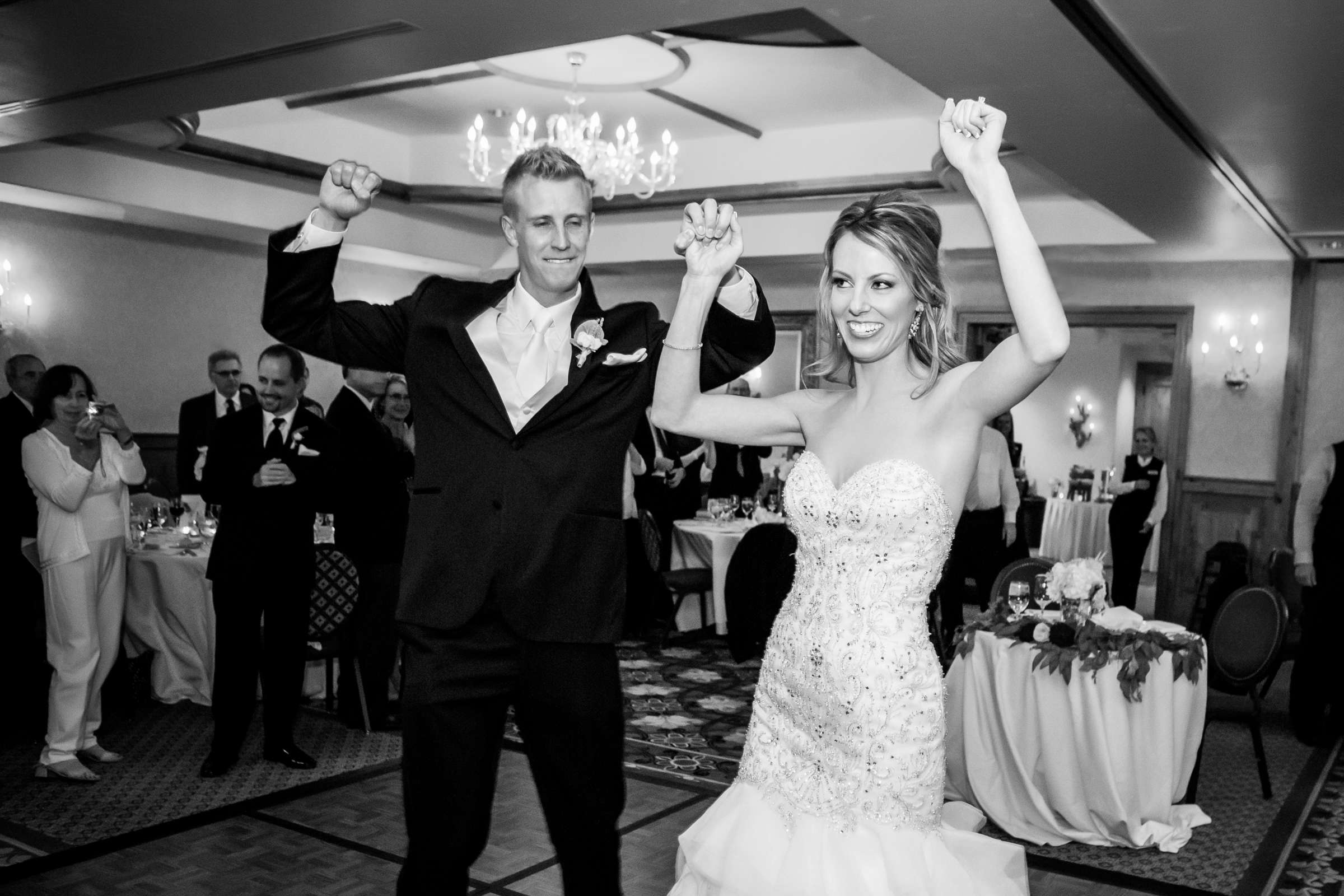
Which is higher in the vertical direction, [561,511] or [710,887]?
[561,511]

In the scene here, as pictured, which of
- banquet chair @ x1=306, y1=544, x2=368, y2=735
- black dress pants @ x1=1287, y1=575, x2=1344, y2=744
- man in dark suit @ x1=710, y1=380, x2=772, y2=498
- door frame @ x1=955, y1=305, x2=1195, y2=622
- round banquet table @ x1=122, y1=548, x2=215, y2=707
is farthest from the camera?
door frame @ x1=955, y1=305, x2=1195, y2=622

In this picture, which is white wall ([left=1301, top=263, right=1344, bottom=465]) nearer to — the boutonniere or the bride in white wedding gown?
the bride in white wedding gown

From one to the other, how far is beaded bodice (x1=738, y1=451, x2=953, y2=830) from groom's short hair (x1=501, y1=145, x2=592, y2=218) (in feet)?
2.35

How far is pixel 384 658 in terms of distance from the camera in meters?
5.50

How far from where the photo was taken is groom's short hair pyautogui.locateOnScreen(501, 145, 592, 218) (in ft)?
7.22

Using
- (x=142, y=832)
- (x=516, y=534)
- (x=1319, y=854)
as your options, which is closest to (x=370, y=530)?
(x=142, y=832)

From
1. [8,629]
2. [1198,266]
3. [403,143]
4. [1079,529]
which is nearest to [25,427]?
[8,629]

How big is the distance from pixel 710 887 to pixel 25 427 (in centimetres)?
491

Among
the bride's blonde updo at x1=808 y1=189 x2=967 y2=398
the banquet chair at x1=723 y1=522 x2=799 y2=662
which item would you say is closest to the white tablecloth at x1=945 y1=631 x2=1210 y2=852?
the banquet chair at x1=723 y1=522 x2=799 y2=662

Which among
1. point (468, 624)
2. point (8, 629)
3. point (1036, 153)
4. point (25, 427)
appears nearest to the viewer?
point (468, 624)

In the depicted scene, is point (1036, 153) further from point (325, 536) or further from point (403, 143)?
point (403, 143)

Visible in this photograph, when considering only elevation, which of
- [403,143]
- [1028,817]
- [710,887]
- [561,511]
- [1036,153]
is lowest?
[1028,817]

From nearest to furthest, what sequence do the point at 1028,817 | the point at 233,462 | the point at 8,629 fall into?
the point at 1028,817 → the point at 233,462 → the point at 8,629

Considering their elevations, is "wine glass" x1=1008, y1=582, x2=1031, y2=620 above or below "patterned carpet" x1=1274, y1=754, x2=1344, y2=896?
above
